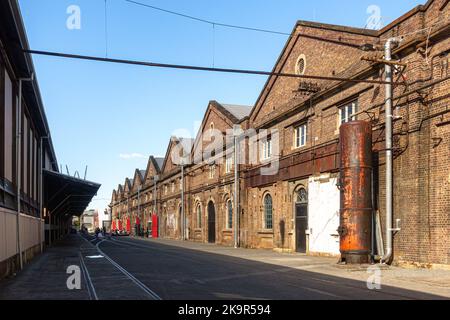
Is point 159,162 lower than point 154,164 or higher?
Answer: higher

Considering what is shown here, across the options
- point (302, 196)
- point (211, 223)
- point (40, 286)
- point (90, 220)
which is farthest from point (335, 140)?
point (90, 220)

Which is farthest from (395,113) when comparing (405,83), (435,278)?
(435,278)

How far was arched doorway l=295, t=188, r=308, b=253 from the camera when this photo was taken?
26172 millimetres

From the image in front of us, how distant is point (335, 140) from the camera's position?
74.8 ft

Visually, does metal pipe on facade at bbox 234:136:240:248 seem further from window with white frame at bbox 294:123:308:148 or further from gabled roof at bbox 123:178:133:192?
gabled roof at bbox 123:178:133:192

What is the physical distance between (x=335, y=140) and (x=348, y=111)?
1.37 m

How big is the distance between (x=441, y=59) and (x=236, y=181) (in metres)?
19.1

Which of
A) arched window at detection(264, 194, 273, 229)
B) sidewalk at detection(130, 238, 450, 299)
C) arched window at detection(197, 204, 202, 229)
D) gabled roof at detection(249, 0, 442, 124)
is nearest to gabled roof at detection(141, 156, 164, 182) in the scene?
arched window at detection(197, 204, 202, 229)

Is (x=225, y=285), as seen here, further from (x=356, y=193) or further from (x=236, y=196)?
(x=236, y=196)

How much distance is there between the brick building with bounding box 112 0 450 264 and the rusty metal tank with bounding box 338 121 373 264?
1039 millimetres

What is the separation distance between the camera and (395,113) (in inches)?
744

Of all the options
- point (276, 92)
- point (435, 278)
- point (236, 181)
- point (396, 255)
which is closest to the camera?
point (435, 278)

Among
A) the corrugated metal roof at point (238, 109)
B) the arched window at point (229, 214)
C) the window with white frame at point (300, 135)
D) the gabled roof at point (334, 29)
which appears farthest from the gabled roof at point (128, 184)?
the window with white frame at point (300, 135)
